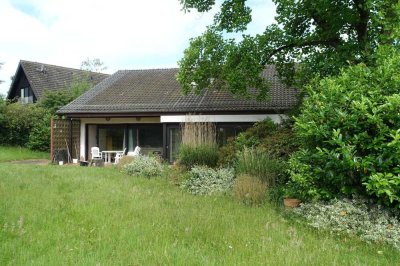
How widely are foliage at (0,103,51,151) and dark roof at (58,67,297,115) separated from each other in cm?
392

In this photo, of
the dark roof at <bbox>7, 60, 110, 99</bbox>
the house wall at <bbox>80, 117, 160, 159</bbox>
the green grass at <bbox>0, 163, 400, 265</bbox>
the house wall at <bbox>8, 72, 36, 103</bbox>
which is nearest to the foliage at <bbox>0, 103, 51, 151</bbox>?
the house wall at <bbox>80, 117, 160, 159</bbox>

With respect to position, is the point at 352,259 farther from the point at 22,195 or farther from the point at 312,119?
the point at 22,195

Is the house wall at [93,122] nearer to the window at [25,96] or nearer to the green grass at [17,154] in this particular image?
the green grass at [17,154]

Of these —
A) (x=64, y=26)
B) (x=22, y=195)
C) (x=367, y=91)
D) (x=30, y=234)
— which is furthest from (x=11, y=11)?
(x=367, y=91)

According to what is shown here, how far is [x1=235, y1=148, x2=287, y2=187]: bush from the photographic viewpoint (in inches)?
284

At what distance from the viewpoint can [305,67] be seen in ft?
31.3

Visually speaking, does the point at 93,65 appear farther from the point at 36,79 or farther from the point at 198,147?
the point at 198,147

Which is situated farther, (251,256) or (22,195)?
(22,195)

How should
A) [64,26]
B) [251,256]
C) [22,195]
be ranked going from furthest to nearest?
[64,26], [22,195], [251,256]

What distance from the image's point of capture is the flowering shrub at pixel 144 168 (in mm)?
10266

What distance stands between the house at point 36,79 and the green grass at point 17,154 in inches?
297

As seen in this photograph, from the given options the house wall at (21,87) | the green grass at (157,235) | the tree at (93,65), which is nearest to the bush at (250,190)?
the green grass at (157,235)

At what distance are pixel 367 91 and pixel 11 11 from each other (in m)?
12.1

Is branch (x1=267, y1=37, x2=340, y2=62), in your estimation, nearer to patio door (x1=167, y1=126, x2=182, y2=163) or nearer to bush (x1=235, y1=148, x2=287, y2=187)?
bush (x1=235, y1=148, x2=287, y2=187)
